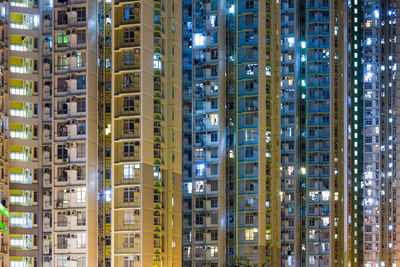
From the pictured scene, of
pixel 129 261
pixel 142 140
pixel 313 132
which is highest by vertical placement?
pixel 313 132

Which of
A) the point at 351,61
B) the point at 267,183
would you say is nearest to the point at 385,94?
the point at 351,61

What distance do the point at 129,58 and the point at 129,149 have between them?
25.5ft

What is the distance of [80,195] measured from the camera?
57406 millimetres

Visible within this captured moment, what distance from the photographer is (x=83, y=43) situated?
58.8 metres

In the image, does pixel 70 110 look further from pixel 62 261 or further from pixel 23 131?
pixel 62 261

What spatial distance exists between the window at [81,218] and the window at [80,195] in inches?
40.1

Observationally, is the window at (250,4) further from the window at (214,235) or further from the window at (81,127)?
the window at (81,127)

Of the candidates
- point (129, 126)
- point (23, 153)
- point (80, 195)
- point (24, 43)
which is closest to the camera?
point (129, 126)

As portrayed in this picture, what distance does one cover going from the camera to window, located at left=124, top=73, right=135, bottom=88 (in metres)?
57.0

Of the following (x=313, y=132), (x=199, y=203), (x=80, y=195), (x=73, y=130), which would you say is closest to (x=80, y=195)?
(x=80, y=195)

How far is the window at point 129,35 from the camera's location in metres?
57.5

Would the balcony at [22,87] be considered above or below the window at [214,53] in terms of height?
below

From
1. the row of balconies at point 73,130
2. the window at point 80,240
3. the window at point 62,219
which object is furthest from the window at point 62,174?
the window at point 80,240

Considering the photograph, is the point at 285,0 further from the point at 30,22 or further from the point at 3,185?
the point at 3,185
